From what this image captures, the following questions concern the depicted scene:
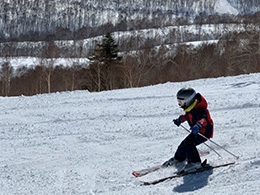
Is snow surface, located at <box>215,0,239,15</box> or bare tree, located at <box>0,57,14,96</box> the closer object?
bare tree, located at <box>0,57,14,96</box>

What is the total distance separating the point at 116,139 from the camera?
6180mm

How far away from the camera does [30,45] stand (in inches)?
3465

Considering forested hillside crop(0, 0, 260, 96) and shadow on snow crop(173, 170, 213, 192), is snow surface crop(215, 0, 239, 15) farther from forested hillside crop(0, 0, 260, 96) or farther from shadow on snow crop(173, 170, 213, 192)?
shadow on snow crop(173, 170, 213, 192)

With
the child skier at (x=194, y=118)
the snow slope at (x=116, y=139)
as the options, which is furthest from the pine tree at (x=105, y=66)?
the child skier at (x=194, y=118)

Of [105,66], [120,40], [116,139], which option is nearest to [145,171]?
[116,139]

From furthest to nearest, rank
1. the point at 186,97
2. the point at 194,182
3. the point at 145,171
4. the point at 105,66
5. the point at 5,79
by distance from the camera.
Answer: the point at 5,79
the point at 105,66
the point at 145,171
the point at 186,97
the point at 194,182

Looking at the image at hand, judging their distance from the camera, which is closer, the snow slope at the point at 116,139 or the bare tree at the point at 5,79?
the snow slope at the point at 116,139

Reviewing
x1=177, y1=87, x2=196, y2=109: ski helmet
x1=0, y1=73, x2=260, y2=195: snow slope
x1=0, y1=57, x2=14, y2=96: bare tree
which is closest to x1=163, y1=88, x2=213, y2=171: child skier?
x1=177, y1=87, x2=196, y2=109: ski helmet

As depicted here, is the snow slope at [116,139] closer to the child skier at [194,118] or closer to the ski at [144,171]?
the ski at [144,171]

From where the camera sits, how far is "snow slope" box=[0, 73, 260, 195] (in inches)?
167

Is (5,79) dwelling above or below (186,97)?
below

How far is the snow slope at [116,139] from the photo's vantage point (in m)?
4.24

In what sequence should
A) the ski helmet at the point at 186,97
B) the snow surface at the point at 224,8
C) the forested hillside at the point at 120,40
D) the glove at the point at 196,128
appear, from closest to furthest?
1. the glove at the point at 196,128
2. the ski helmet at the point at 186,97
3. the forested hillside at the point at 120,40
4. the snow surface at the point at 224,8

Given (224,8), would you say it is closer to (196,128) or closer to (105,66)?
(105,66)
